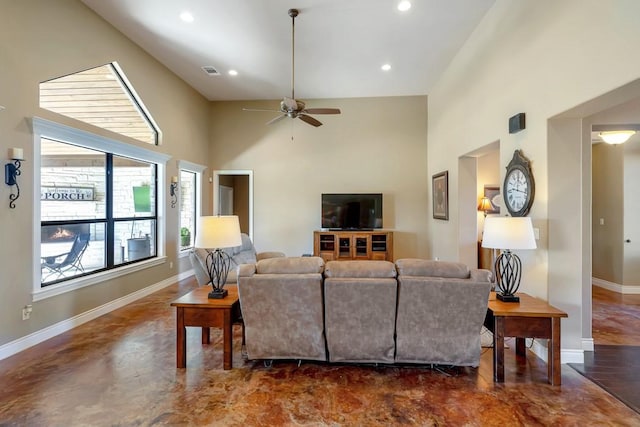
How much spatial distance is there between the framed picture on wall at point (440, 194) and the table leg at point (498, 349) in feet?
10.5

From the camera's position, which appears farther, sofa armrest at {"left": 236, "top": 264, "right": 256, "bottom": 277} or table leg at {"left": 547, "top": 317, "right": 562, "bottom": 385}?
sofa armrest at {"left": 236, "top": 264, "right": 256, "bottom": 277}

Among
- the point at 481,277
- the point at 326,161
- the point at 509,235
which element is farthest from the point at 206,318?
the point at 326,161

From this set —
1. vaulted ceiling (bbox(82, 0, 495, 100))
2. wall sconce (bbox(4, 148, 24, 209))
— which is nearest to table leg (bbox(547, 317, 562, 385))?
vaulted ceiling (bbox(82, 0, 495, 100))

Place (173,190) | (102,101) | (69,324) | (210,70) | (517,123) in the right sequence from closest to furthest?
(517,123) → (69,324) → (102,101) → (210,70) → (173,190)

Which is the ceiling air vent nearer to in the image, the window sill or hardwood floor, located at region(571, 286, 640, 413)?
the window sill

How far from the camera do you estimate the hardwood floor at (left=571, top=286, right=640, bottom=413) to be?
2426 millimetres

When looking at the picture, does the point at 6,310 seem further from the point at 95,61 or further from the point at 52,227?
the point at 95,61

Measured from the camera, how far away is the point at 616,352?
296 centimetres

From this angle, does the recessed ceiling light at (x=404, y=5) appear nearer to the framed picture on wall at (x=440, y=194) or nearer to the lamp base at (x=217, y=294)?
the framed picture on wall at (x=440, y=194)

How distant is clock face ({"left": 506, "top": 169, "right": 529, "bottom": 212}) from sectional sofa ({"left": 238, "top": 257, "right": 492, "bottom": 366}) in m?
1.12

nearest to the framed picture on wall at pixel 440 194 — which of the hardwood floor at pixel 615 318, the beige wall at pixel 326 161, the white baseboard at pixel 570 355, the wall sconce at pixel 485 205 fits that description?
the beige wall at pixel 326 161

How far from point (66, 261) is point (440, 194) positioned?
5788 mm

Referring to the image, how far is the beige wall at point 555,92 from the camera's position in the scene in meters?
2.17

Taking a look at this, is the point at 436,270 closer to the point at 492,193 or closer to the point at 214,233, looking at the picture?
the point at 214,233
